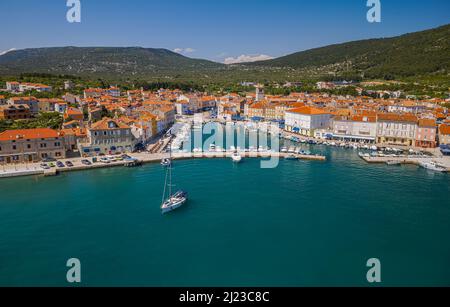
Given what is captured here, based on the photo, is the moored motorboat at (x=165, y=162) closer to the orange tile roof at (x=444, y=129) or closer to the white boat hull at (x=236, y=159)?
the white boat hull at (x=236, y=159)

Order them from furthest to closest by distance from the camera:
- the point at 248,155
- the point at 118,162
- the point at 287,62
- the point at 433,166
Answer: the point at 287,62
the point at 248,155
the point at 118,162
the point at 433,166

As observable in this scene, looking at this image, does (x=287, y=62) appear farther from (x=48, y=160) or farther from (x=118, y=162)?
(x=48, y=160)

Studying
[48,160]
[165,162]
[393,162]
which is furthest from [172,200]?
[393,162]

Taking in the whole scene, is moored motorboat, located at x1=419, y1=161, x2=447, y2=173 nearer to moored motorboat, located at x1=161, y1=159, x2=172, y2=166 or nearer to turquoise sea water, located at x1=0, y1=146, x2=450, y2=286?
turquoise sea water, located at x1=0, y1=146, x2=450, y2=286

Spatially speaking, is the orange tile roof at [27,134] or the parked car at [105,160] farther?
the parked car at [105,160]

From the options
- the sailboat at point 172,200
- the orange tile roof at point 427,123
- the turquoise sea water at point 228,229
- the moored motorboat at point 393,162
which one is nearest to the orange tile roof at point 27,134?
the turquoise sea water at point 228,229

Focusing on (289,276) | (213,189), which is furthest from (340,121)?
(289,276)

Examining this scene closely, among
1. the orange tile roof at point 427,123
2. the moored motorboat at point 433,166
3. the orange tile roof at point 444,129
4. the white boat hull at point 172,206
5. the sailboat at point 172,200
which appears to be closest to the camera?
the white boat hull at point 172,206

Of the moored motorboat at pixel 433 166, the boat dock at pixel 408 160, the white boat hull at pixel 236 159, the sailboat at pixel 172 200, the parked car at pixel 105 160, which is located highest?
the parked car at pixel 105 160
